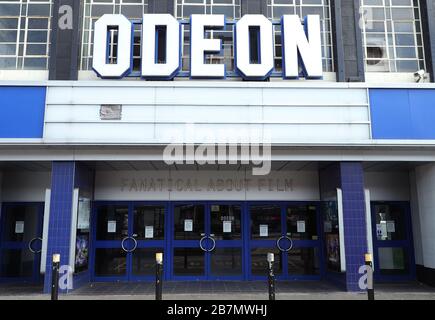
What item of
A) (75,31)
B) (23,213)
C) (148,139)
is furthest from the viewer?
(23,213)

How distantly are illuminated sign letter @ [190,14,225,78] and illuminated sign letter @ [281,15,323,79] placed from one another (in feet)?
5.93

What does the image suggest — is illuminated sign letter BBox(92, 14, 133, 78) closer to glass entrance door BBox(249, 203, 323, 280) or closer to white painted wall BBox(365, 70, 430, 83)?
glass entrance door BBox(249, 203, 323, 280)

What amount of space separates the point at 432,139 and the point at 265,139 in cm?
454

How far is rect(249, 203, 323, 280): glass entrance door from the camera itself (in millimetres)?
12969

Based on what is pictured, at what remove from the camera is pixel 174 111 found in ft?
37.7

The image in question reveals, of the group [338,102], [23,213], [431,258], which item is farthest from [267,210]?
[23,213]

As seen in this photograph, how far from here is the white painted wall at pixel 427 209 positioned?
1185 centimetres

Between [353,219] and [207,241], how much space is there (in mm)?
4402

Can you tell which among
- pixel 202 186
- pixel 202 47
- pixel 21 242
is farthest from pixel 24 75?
pixel 202 186

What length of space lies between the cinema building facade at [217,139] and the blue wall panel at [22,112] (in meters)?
0.04

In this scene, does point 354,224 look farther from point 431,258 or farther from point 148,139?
point 148,139

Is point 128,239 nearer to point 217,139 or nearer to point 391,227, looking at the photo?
point 217,139

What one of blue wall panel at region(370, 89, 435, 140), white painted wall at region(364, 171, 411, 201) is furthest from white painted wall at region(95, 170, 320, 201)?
blue wall panel at region(370, 89, 435, 140)

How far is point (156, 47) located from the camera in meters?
11.8
